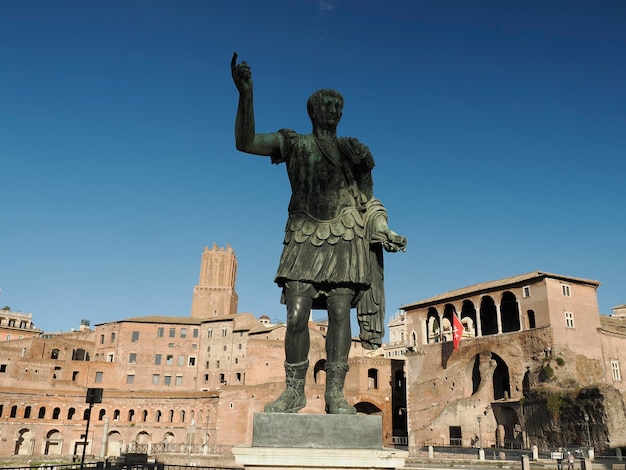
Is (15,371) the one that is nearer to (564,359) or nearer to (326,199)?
(564,359)

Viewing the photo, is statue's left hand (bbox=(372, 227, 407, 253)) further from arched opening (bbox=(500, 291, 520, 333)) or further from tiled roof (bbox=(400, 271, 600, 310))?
arched opening (bbox=(500, 291, 520, 333))

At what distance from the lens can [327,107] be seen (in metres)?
4.99

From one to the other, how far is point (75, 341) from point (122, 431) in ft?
53.9

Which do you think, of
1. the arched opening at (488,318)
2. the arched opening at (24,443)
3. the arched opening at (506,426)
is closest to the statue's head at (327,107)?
the arched opening at (506,426)

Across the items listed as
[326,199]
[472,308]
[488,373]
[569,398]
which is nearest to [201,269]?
[472,308]

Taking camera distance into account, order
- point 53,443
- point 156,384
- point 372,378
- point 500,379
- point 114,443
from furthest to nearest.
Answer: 1. point 156,384
2. point 114,443
3. point 372,378
4. point 53,443
5. point 500,379

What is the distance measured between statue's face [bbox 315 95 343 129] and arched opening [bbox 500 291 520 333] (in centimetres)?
4569

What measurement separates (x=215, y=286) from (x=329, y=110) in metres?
89.4

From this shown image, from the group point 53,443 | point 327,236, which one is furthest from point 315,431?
point 53,443

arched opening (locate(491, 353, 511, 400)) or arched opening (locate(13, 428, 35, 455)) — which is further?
arched opening (locate(13, 428, 35, 455))

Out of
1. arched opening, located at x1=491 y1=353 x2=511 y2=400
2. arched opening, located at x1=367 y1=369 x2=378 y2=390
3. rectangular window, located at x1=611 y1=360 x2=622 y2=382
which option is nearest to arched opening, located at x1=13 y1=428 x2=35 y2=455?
arched opening, located at x1=367 y1=369 x2=378 y2=390

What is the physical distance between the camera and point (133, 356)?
69000 mm

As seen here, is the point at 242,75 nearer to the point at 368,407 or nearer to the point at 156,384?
the point at 368,407

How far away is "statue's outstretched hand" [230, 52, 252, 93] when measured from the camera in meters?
4.41
